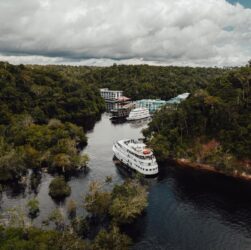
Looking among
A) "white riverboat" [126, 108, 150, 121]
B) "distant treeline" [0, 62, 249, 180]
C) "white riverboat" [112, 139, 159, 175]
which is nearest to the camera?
"white riverboat" [112, 139, 159, 175]

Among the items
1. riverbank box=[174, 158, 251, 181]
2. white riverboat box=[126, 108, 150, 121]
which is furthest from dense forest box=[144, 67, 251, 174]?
white riverboat box=[126, 108, 150, 121]

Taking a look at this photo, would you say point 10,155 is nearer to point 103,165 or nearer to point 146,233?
point 103,165

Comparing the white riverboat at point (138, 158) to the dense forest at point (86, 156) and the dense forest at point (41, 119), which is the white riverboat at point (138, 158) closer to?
the dense forest at point (86, 156)

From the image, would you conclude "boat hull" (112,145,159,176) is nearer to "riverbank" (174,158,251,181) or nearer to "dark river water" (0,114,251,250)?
"dark river water" (0,114,251,250)

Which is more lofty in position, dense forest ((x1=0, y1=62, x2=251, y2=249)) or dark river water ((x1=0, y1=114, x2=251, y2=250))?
dense forest ((x1=0, y1=62, x2=251, y2=249))

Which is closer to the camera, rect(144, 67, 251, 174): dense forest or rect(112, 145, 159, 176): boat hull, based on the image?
rect(112, 145, 159, 176): boat hull

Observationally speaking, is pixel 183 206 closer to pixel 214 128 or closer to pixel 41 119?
pixel 214 128

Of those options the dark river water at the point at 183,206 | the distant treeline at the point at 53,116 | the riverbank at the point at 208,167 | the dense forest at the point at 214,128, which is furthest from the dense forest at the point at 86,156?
the dark river water at the point at 183,206
